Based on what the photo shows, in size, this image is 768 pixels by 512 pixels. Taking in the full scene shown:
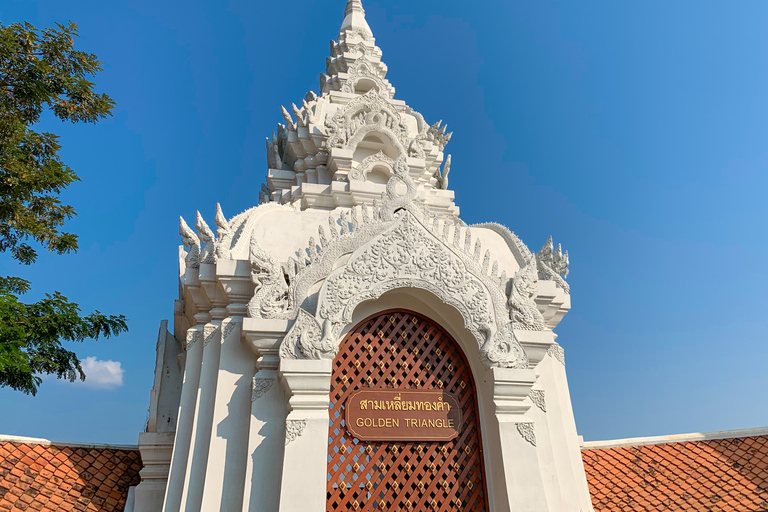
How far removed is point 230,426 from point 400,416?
86.2 inches

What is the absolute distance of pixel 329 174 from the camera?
11828 mm

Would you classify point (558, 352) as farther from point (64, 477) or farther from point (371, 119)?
point (64, 477)

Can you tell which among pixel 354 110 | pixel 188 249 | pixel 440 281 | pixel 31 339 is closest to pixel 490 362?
pixel 440 281

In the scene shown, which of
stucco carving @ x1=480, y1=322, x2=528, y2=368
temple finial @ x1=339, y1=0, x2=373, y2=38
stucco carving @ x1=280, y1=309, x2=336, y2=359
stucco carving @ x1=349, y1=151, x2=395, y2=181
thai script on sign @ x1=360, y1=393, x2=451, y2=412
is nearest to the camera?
stucco carving @ x1=280, y1=309, x2=336, y2=359

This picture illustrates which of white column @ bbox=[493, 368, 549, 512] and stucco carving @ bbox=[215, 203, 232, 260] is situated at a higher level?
stucco carving @ bbox=[215, 203, 232, 260]

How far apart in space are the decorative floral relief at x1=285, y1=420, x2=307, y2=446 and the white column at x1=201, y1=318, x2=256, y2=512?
0.85m

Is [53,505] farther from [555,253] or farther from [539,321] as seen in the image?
[555,253]

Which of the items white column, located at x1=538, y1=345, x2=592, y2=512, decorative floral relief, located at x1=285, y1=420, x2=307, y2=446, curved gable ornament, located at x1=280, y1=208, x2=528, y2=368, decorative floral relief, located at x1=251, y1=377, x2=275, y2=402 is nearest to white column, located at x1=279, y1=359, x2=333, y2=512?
decorative floral relief, located at x1=285, y1=420, x2=307, y2=446

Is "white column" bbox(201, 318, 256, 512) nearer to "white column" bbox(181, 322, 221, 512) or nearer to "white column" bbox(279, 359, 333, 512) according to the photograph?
"white column" bbox(181, 322, 221, 512)

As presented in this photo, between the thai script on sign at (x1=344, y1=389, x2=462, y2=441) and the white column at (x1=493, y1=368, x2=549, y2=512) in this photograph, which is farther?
the thai script on sign at (x1=344, y1=389, x2=462, y2=441)

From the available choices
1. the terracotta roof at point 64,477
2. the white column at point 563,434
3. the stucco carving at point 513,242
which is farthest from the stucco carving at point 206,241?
the white column at point 563,434

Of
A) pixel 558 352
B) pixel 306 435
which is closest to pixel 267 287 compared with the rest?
pixel 306 435

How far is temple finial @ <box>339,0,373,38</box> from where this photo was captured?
16922mm

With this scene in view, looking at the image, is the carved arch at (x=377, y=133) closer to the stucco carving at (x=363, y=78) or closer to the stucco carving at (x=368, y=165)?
the stucco carving at (x=368, y=165)
